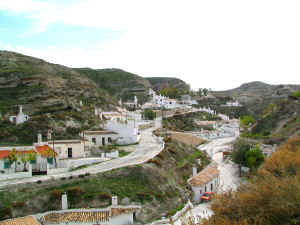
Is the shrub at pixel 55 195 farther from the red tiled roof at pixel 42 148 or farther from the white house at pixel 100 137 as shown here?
the white house at pixel 100 137

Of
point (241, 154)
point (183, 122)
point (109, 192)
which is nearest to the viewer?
point (109, 192)

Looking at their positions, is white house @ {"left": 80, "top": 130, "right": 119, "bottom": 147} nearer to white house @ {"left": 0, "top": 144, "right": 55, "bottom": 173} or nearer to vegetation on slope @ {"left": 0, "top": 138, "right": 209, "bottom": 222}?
white house @ {"left": 0, "top": 144, "right": 55, "bottom": 173}

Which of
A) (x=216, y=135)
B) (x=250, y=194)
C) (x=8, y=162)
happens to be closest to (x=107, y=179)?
(x=8, y=162)

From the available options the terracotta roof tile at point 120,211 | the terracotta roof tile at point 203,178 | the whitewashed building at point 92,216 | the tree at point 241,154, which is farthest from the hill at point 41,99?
the tree at point 241,154

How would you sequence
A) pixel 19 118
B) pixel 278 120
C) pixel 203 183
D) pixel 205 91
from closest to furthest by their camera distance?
1. pixel 203 183
2. pixel 19 118
3. pixel 278 120
4. pixel 205 91

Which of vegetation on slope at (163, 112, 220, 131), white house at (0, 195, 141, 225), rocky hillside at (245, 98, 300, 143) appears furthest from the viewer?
vegetation on slope at (163, 112, 220, 131)

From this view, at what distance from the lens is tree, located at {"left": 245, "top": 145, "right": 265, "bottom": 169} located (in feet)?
117

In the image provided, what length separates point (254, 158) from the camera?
35.9m

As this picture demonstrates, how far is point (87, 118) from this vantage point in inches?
1764

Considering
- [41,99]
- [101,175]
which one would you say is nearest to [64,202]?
[101,175]

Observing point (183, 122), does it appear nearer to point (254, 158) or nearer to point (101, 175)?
point (254, 158)

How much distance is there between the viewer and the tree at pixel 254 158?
35.7 meters

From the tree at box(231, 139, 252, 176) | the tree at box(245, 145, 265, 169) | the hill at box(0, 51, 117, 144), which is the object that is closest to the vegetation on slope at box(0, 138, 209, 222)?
the tree at box(245, 145, 265, 169)

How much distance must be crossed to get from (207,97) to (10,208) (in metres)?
106
